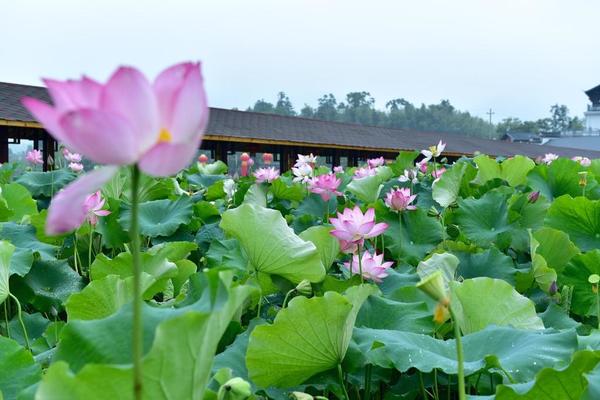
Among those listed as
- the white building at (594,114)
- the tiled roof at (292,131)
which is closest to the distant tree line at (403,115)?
the white building at (594,114)

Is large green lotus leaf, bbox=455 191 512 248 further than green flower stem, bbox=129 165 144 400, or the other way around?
large green lotus leaf, bbox=455 191 512 248

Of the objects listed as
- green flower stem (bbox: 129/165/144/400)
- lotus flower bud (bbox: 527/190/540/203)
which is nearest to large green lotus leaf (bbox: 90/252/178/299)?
green flower stem (bbox: 129/165/144/400)

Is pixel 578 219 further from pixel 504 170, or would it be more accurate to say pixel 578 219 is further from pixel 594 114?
pixel 594 114

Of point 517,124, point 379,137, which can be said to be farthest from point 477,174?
point 517,124

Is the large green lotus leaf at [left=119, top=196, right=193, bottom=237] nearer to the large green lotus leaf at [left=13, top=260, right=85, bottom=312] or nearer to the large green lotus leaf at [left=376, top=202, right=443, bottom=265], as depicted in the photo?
the large green lotus leaf at [left=13, top=260, right=85, bottom=312]

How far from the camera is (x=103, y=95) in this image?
317mm

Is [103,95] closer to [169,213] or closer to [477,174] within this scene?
[169,213]

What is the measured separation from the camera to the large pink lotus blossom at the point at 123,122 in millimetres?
298

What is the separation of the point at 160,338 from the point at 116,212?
1.16 m

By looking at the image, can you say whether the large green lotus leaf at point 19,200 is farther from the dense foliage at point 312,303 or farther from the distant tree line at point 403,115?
the distant tree line at point 403,115

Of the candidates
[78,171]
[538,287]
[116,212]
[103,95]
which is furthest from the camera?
[78,171]

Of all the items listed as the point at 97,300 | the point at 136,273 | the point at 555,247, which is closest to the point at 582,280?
the point at 555,247

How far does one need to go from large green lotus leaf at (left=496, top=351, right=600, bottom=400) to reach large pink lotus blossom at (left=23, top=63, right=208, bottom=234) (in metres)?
0.34

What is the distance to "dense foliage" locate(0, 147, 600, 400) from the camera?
460 millimetres
